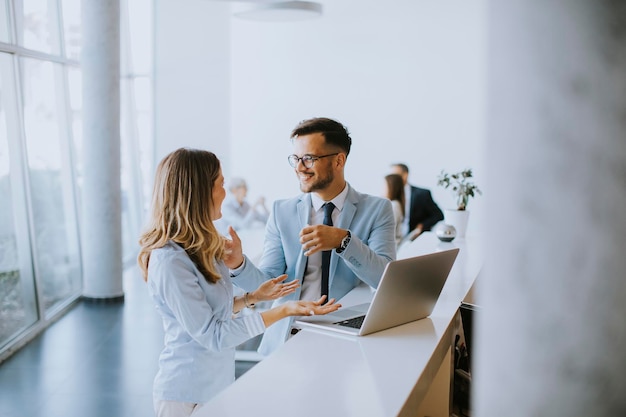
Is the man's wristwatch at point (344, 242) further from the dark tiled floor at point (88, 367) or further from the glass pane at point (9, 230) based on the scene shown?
the glass pane at point (9, 230)

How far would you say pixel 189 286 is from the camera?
2.34m

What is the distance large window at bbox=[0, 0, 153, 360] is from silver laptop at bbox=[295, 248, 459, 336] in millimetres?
3770

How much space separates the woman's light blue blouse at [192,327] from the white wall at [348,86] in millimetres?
8725

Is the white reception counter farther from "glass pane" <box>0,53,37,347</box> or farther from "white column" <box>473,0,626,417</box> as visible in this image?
"glass pane" <box>0,53,37,347</box>

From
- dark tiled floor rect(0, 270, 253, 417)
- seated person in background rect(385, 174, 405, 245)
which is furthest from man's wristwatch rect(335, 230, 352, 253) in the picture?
seated person in background rect(385, 174, 405, 245)

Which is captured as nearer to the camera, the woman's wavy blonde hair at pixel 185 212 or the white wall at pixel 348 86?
the woman's wavy blonde hair at pixel 185 212

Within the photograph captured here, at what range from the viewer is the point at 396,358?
2.40m

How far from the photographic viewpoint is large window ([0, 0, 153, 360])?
19.2ft

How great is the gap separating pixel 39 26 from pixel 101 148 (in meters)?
1.31

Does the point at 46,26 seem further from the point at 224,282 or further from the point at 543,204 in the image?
the point at 543,204

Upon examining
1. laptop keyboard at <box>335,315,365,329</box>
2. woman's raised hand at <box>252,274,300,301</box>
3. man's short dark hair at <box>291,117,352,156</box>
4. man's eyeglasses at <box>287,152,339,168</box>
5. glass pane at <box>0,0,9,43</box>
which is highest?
glass pane at <box>0,0,9,43</box>

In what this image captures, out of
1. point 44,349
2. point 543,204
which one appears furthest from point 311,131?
point 44,349

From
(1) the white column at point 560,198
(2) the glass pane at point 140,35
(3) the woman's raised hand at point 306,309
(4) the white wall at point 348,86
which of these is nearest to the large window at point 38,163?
(2) the glass pane at point 140,35

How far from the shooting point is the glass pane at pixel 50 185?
6.61 metres
